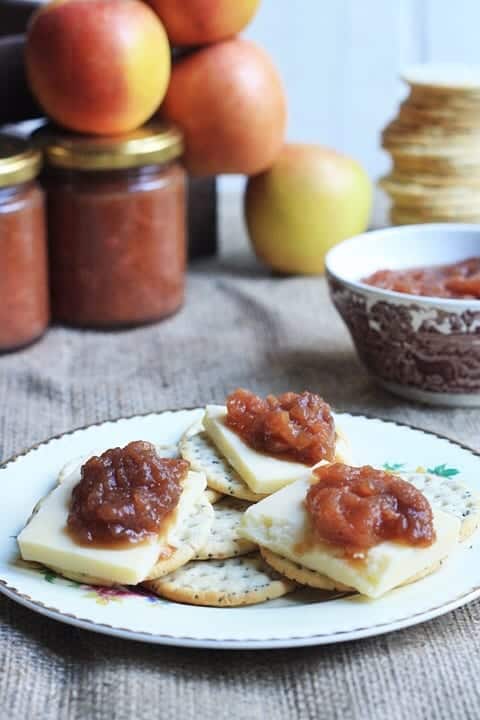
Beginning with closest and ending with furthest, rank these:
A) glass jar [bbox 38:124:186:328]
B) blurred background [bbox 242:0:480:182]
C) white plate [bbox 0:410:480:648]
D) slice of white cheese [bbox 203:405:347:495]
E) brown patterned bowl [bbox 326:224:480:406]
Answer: white plate [bbox 0:410:480:648], slice of white cheese [bbox 203:405:347:495], brown patterned bowl [bbox 326:224:480:406], glass jar [bbox 38:124:186:328], blurred background [bbox 242:0:480:182]

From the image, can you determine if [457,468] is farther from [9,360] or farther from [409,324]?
[9,360]

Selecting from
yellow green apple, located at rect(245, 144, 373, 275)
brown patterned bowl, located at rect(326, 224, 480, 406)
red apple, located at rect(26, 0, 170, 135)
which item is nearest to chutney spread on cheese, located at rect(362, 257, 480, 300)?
brown patterned bowl, located at rect(326, 224, 480, 406)

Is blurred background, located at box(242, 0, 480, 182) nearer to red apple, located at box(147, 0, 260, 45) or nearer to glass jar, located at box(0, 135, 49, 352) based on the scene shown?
red apple, located at box(147, 0, 260, 45)

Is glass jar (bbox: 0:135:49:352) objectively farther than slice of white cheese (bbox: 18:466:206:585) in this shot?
Yes

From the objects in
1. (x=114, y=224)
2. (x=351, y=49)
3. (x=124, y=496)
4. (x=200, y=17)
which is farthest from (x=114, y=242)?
(x=351, y=49)

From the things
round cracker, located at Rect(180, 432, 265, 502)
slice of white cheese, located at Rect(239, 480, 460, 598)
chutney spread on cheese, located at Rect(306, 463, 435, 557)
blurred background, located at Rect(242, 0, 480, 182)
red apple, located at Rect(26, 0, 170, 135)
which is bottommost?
blurred background, located at Rect(242, 0, 480, 182)

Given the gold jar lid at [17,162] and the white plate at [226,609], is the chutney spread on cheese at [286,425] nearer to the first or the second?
the white plate at [226,609]

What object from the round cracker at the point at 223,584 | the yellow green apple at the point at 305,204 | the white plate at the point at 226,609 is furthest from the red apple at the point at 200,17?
the round cracker at the point at 223,584

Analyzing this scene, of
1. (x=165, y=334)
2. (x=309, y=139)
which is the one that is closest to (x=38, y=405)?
(x=165, y=334)
